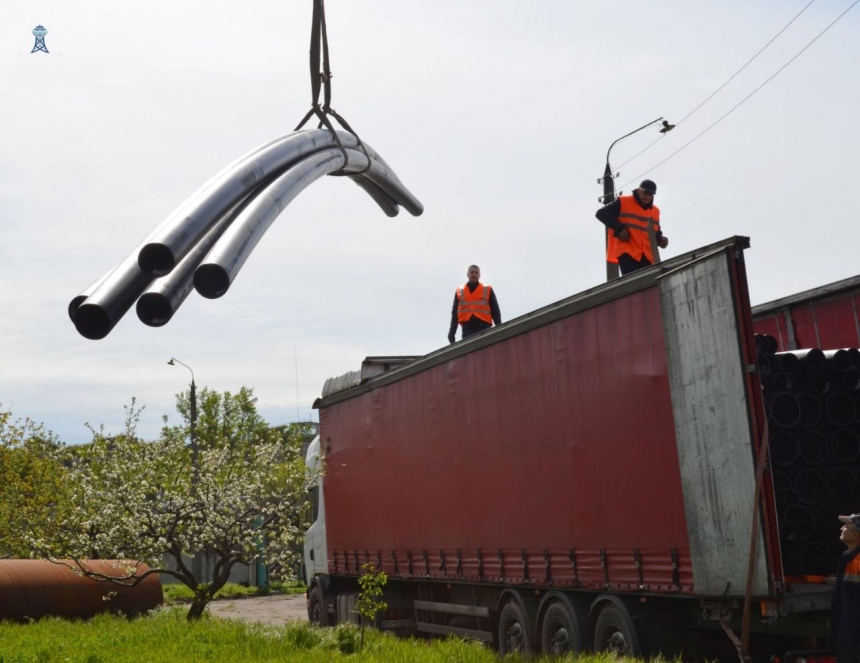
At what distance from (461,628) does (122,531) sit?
21.5 feet

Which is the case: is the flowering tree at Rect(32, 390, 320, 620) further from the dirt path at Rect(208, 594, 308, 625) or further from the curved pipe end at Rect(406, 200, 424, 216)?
the curved pipe end at Rect(406, 200, 424, 216)

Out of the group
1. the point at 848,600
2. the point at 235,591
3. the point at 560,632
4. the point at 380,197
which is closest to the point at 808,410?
the point at 848,600

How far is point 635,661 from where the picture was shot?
9602 mm

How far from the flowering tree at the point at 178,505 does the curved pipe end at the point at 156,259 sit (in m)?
13.2

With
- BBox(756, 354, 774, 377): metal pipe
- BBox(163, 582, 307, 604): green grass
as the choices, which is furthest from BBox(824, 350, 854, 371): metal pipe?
BBox(163, 582, 307, 604): green grass

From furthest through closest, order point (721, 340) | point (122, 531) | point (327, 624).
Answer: point (327, 624)
point (122, 531)
point (721, 340)

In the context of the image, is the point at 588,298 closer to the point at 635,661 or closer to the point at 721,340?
the point at 721,340

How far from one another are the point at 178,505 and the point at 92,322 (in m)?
13.9

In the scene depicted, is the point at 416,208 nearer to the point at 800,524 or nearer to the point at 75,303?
the point at 800,524

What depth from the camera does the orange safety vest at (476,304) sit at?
16656mm

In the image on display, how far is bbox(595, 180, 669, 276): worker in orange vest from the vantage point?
495 inches

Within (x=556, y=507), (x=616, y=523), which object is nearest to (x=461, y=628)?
(x=556, y=507)

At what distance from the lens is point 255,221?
6160 mm

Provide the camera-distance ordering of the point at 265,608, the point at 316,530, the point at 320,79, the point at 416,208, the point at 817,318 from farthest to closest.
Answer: the point at 265,608 → the point at 316,530 → the point at 817,318 → the point at 416,208 → the point at 320,79
